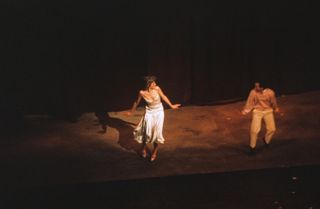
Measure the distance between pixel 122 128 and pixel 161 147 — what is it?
72.3 inches

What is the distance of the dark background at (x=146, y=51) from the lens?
14.7m

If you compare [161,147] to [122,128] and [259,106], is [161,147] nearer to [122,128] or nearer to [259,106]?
[122,128]

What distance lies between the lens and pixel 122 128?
579 inches

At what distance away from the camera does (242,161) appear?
1219cm

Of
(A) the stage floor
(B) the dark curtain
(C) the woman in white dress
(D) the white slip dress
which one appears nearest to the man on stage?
(A) the stage floor

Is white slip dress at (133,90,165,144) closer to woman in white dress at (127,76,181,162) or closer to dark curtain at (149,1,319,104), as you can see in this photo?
woman in white dress at (127,76,181,162)

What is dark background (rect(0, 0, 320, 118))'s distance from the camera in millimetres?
14711

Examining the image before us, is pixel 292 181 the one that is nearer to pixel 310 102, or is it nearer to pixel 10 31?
pixel 310 102

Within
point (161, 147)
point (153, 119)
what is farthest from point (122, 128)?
point (153, 119)

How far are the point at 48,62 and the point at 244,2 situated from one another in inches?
222

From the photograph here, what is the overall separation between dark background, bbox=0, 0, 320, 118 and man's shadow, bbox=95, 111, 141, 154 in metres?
0.52

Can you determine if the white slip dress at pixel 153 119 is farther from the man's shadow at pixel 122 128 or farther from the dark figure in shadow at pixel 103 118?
the dark figure in shadow at pixel 103 118

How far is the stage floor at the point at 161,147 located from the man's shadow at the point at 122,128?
2 centimetres

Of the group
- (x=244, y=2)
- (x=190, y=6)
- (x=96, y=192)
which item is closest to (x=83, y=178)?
(x=96, y=192)
